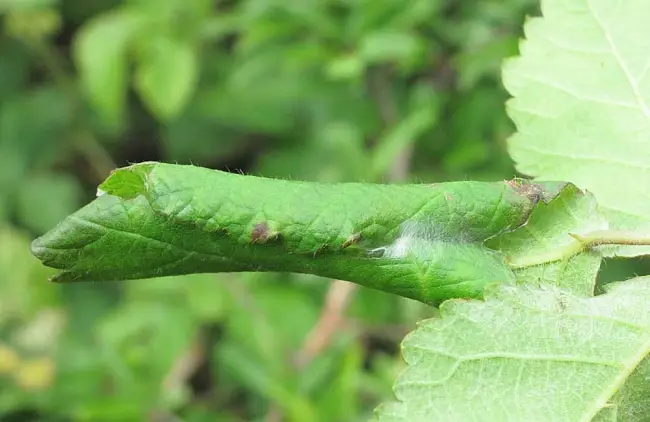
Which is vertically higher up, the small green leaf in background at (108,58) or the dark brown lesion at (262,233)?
the dark brown lesion at (262,233)

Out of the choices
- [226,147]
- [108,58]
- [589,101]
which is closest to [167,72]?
[108,58]

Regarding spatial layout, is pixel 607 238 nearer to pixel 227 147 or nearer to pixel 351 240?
pixel 351 240

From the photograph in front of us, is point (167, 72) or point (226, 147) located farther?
point (226, 147)

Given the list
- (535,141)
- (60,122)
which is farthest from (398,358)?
(60,122)

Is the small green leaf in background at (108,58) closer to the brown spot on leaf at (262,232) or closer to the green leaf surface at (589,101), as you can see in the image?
the green leaf surface at (589,101)

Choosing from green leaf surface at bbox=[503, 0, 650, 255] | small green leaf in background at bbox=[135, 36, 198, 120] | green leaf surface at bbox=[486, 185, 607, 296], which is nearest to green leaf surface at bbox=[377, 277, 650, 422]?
green leaf surface at bbox=[486, 185, 607, 296]

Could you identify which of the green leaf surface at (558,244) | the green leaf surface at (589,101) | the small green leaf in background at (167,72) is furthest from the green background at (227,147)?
the green leaf surface at (558,244)

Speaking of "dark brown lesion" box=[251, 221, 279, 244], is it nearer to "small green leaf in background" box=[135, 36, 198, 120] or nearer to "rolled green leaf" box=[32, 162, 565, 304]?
"rolled green leaf" box=[32, 162, 565, 304]
